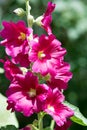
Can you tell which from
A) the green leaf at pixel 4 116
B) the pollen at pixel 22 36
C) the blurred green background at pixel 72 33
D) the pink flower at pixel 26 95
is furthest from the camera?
the blurred green background at pixel 72 33

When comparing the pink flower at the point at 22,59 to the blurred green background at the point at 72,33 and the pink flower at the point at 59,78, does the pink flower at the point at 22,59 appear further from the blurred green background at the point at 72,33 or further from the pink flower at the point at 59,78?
the blurred green background at the point at 72,33

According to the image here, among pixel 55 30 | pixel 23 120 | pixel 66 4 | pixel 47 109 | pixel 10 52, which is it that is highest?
pixel 10 52

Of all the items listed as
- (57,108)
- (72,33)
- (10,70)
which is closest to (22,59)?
(10,70)

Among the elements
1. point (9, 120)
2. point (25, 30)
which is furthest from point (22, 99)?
point (9, 120)

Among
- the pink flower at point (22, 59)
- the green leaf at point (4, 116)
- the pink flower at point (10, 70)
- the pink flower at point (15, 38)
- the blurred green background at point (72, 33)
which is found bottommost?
the blurred green background at point (72, 33)

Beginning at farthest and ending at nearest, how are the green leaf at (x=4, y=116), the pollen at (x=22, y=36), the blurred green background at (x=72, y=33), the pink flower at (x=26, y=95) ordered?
the blurred green background at (x=72, y=33)
the green leaf at (x=4, y=116)
the pollen at (x=22, y=36)
the pink flower at (x=26, y=95)

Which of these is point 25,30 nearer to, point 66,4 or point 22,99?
point 22,99

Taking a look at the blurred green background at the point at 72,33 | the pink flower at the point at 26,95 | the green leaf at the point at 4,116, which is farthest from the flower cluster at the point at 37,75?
the blurred green background at the point at 72,33

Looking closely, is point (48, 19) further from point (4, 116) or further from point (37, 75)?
point (4, 116)
